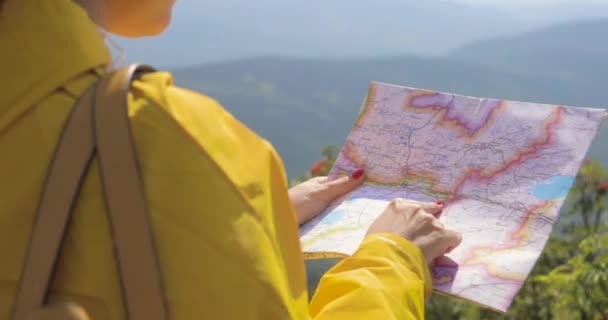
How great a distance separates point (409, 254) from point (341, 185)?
16.3 inches

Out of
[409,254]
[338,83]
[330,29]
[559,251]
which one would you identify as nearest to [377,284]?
[409,254]

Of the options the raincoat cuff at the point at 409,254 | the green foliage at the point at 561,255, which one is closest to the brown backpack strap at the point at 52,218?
the raincoat cuff at the point at 409,254

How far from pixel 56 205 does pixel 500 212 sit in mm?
905

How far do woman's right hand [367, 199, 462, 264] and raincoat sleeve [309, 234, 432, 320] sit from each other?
66 millimetres

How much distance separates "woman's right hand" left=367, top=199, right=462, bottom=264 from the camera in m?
1.22

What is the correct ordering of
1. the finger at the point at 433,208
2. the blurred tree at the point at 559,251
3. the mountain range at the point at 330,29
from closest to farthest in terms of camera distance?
the finger at the point at 433,208, the blurred tree at the point at 559,251, the mountain range at the point at 330,29

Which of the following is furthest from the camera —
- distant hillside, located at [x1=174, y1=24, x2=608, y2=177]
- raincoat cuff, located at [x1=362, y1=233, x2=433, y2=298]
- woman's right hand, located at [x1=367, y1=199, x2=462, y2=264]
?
distant hillside, located at [x1=174, y1=24, x2=608, y2=177]

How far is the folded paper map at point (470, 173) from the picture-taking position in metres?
1.27

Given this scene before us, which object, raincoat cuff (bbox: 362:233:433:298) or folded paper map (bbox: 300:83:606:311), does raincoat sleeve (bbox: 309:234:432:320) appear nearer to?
raincoat cuff (bbox: 362:233:433:298)

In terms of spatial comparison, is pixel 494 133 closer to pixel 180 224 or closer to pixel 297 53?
pixel 180 224

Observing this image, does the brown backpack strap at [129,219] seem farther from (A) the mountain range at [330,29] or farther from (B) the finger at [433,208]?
(A) the mountain range at [330,29]

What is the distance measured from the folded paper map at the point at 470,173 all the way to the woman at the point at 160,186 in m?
0.55

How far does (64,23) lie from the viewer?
2.47 feet

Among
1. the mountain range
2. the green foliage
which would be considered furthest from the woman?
the mountain range
